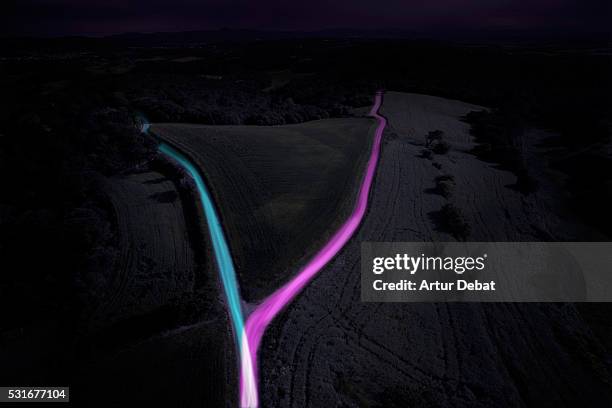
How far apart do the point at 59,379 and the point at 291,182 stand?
23.3 metres

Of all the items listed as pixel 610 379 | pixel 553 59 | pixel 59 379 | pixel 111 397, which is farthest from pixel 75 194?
pixel 553 59

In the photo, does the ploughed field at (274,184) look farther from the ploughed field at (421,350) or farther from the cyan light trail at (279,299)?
the ploughed field at (421,350)

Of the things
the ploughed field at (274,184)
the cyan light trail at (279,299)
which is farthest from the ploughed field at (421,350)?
the ploughed field at (274,184)

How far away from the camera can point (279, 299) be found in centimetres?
2002

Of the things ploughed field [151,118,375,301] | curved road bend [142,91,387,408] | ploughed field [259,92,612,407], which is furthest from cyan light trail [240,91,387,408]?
ploughed field [151,118,375,301]

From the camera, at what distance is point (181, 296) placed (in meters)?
20.1

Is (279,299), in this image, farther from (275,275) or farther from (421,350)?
(421,350)

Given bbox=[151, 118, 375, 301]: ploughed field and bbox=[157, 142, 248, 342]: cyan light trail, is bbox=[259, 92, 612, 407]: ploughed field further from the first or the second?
bbox=[151, 118, 375, 301]: ploughed field

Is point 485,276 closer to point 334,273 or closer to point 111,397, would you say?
point 334,273

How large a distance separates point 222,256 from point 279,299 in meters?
5.88

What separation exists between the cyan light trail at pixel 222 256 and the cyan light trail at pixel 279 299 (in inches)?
27.3

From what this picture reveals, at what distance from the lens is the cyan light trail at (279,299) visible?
15555 mm

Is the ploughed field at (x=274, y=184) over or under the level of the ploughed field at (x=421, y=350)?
over

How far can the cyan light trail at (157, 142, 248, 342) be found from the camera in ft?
61.2
